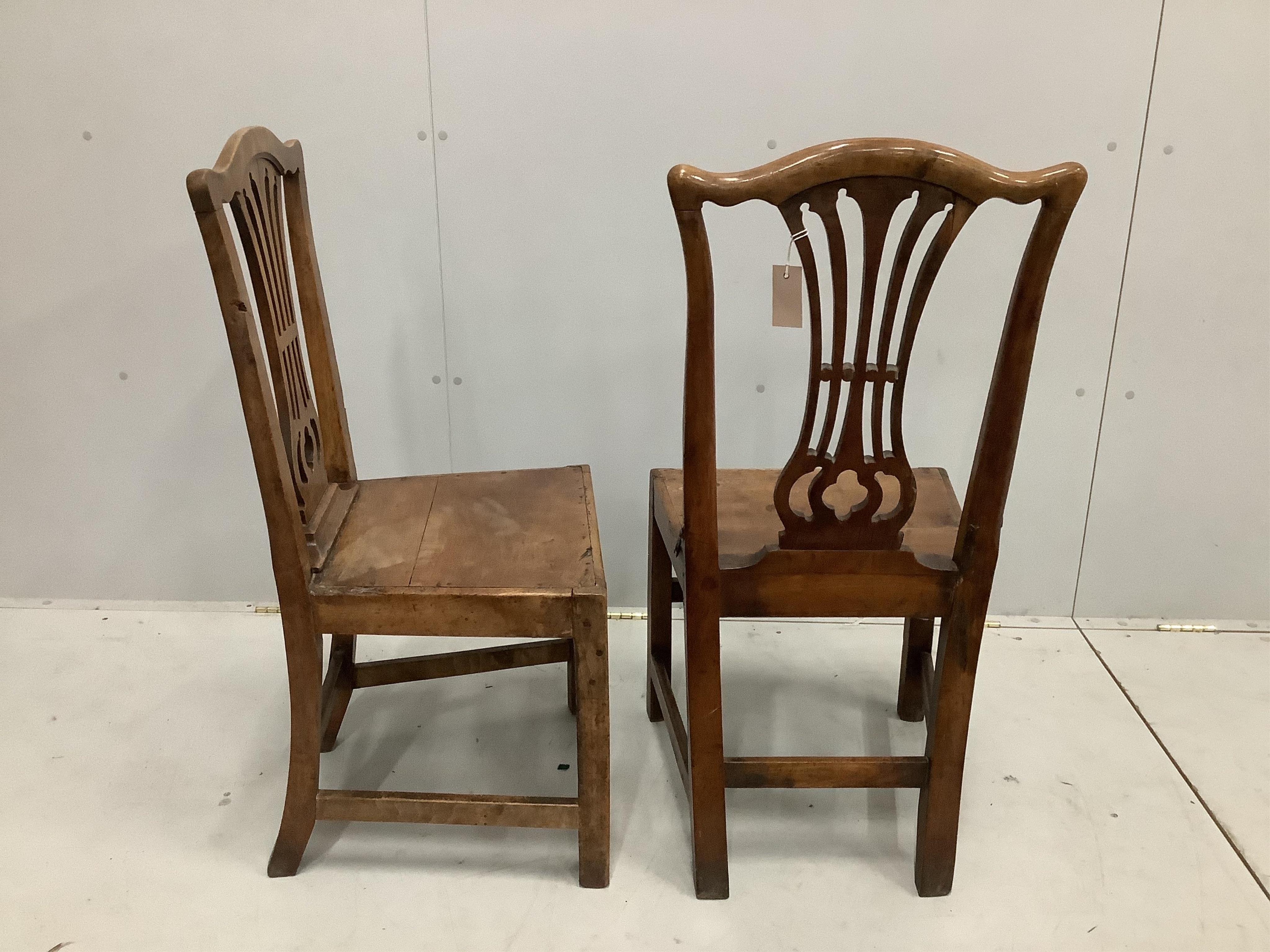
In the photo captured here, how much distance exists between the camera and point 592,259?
6.27 ft

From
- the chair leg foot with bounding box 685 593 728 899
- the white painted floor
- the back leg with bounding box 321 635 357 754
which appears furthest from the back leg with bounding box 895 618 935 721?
the back leg with bounding box 321 635 357 754

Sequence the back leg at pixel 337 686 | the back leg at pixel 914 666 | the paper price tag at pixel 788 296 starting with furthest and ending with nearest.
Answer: the back leg at pixel 914 666 < the back leg at pixel 337 686 < the paper price tag at pixel 788 296

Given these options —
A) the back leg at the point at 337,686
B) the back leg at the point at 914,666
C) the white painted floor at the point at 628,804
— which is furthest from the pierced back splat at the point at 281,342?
the back leg at the point at 914,666

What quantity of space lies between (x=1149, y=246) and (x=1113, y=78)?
0.33 metres

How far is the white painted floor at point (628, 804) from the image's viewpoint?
1373 mm

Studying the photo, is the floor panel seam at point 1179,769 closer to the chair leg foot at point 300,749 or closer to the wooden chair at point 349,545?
the wooden chair at point 349,545

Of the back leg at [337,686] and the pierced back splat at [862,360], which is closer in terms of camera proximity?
the pierced back splat at [862,360]

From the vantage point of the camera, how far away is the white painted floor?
4.50 ft

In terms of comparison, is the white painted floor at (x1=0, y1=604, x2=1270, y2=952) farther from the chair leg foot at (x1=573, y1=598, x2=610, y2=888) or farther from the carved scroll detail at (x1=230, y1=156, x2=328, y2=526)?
the carved scroll detail at (x1=230, y1=156, x2=328, y2=526)

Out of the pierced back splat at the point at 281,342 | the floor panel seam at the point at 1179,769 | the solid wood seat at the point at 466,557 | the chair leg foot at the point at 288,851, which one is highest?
the pierced back splat at the point at 281,342

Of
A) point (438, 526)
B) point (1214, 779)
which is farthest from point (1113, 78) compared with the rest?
point (438, 526)

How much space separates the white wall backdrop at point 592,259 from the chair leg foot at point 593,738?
0.79m

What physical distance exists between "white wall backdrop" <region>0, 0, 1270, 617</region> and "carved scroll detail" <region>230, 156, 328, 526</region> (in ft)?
1.44

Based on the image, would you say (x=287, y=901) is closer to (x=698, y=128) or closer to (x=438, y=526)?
(x=438, y=526)
